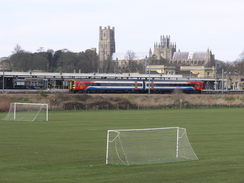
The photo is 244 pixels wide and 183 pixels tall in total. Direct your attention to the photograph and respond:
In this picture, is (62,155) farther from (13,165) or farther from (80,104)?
(80,104)

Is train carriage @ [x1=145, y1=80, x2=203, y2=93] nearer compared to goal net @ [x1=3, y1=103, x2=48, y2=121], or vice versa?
goal net @ [x1=3, y1=103, x2=48, y2=121]

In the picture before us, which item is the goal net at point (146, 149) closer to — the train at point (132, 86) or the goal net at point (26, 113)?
the goal net at point (26, 113)

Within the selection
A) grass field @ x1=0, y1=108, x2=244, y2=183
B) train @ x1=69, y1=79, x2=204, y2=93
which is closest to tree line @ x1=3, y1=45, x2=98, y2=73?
train @ x1=69, y1=79, x2=204, y2=93

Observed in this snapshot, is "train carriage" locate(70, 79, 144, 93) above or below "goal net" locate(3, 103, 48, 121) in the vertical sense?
above

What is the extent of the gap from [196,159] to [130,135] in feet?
9.11

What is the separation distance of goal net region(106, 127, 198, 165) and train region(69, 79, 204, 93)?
79.2m

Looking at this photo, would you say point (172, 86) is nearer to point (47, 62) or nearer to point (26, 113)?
point (26, 113)

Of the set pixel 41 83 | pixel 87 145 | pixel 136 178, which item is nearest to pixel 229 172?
pixel 136 178

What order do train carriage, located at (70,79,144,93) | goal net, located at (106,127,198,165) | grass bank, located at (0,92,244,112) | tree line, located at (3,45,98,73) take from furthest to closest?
tree line, located at (3,45,98,73) < train carriage, located at (70,79,144,93) < grass bank, located at (0,92,244,112) < goal net, located at (106,127,198,165)

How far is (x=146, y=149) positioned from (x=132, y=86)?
84.7 m

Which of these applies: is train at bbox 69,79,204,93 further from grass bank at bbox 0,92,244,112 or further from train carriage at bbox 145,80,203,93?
grass bank at bbox 0,92,244,112

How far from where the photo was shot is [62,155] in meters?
22.2

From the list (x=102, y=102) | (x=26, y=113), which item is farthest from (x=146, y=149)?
(x=102, y=102)

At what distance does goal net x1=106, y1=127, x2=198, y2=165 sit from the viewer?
19.5 meters
